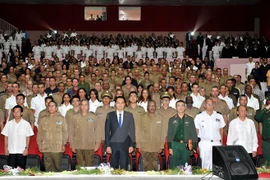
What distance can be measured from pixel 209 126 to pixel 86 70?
792 centimetres

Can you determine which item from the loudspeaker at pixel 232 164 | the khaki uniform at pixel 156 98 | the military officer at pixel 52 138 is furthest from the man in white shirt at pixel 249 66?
the loudspeaker at pixel 232 164

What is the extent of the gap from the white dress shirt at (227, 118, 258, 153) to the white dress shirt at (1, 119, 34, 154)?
13.7 feet

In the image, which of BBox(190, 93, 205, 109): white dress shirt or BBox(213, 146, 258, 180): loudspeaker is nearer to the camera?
BBox(213, 146, 258, 180): loudspeaker

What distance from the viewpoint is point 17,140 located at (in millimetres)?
9695

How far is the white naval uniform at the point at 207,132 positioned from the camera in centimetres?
1011

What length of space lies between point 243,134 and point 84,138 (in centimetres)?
331

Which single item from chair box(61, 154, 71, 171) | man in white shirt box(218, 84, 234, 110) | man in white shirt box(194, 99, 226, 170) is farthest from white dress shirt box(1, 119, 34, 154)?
man in white shirt box(218, 84, 234, 110)

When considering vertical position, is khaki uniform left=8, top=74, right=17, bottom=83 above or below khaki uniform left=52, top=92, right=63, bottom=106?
above

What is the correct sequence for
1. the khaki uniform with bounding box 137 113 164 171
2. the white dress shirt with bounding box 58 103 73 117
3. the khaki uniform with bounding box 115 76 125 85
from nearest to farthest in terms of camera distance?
the khaki uniform with bounding box 137 113 164 171 → the white dress shirt with bounding box 58 103 73 117 → the khaki uniform with bounding box 115 76 125 85

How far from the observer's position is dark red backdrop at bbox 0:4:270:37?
3609 centimetres

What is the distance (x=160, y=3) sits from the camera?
35.7 m

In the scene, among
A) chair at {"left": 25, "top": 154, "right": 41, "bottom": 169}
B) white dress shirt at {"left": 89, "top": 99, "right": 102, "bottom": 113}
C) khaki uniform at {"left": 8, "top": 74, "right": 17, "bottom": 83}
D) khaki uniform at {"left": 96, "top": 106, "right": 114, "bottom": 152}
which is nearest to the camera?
chair at {"left": 25, "top": 154, "right": 41, "bottom": 169}

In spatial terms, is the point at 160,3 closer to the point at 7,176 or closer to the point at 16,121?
the point at 16,121

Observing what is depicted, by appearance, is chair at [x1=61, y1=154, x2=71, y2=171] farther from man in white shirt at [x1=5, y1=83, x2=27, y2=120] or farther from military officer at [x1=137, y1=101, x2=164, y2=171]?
man in white shirt at [x1=5, y1=83, x2=27, y2=120]
